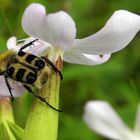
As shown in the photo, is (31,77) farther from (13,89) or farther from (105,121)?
(105,121)

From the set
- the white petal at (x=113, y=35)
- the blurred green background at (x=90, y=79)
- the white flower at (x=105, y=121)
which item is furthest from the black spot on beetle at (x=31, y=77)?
the blurred green background at (x=90, y=79)

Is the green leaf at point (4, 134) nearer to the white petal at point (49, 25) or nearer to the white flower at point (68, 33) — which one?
the white flower at point (68, 33)

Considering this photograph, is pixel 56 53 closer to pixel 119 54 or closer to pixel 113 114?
pixel 113 114

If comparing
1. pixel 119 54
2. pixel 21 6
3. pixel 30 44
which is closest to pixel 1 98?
pixel 30 44

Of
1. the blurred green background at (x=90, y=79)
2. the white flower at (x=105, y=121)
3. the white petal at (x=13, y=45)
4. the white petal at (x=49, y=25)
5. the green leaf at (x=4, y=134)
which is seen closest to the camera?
the white petal at (x=49, y=25)

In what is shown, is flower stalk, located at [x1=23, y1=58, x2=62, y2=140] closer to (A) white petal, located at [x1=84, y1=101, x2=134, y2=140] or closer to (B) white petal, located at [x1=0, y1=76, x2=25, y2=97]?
(B) white petal, located at [x1=0, y1=76, x2=25, y2=97]

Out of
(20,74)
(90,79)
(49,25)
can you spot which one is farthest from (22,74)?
(90,79)
